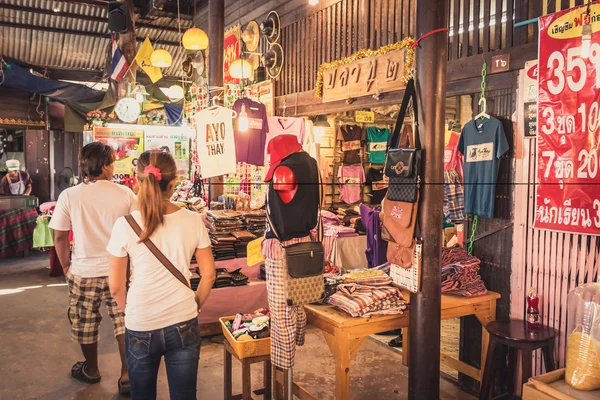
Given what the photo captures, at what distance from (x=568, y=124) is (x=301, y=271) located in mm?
2417

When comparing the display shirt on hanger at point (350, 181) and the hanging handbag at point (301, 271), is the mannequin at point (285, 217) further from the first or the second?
the display shirt on hanger at point (350, 181)

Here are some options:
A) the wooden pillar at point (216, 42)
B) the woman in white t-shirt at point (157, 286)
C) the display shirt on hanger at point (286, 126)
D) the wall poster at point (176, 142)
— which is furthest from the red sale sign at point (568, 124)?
the wall poster at point (176, 142)

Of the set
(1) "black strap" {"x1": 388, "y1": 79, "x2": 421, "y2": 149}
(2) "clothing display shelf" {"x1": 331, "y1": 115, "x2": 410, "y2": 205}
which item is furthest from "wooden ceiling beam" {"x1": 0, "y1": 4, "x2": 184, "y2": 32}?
(1) "black strap" {"x1": 388, "y1": 79, "x2": 421, "y2": 149}

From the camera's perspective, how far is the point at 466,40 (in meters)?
5.01

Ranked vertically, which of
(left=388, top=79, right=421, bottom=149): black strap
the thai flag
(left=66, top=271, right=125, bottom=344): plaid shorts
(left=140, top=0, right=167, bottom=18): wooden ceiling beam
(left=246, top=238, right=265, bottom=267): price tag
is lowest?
(left=66, top=271, right=125, bottom=344): plaid shorts

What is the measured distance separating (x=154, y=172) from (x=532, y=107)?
3253 millimetres

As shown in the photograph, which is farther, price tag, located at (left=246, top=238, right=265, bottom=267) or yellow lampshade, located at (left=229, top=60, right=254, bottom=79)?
yellow lampshade, located at (left=229, top=60, right=254, bottom=79)

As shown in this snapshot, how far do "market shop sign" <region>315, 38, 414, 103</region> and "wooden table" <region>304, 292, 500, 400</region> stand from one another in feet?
8.40

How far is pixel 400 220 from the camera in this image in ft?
13.5

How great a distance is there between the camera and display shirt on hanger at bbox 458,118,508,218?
4.64 metres

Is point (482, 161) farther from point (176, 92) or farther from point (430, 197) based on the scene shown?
point (176, 92)

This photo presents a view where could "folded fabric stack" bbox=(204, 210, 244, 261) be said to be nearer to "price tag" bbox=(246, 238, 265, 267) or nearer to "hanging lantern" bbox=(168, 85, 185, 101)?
"price tag" bbox=(246, 238, 265, 267)

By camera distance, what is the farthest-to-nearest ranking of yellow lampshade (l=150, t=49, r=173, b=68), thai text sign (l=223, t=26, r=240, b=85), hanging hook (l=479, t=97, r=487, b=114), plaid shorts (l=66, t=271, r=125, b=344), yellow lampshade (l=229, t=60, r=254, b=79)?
thai text sign (l=223, t=26, r=240, b=85) < yellow lampshade (l=150, t=49, r=173, b=68) < yellow lampshade (l=229, t=60, r=254, b=79) < hanging hook (l=479, t=97, r=487, b=114) < plaid shorts (l=66, t=271, r=125, b=344)

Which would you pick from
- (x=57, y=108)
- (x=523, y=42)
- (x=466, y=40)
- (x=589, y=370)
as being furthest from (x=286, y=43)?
(x=57, y=108)
